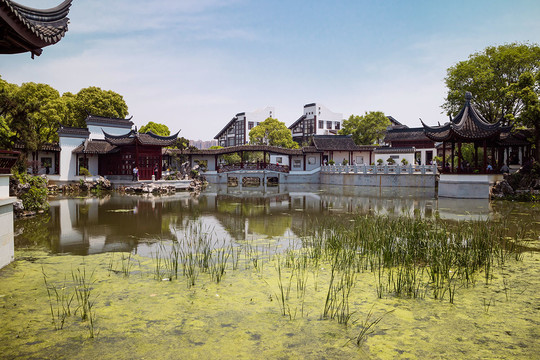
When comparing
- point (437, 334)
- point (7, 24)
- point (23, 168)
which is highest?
point (7, 24)

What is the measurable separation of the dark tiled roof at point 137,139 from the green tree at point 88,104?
26.2 ft

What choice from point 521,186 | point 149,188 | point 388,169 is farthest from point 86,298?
point 388,169

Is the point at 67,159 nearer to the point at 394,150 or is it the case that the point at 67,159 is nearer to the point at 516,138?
the point at 394,150

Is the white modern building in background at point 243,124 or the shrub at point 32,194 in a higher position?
the white modern building in background at point 243,124

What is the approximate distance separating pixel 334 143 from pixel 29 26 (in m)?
31.6

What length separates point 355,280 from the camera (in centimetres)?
522

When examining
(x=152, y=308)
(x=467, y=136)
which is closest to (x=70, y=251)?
(x=152, y=308)

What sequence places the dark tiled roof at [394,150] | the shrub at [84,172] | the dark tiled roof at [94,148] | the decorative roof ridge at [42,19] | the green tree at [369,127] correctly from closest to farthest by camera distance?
the decorative roof ridge at [42,19] → the shrub at [84,172] → the dark tiled roof at [94,148] → the dark tiled roof at [394,150] → the green tree at [369,127]

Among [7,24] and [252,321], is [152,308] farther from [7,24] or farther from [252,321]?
[7,24]

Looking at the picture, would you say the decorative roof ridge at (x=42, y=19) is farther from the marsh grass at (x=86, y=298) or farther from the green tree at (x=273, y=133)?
the green tree at (x=273, y=133)

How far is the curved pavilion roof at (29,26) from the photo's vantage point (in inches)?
201

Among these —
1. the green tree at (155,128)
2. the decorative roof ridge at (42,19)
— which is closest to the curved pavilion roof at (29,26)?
the decorative roof ridge at (42,19)

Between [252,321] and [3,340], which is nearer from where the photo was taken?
[3,340]

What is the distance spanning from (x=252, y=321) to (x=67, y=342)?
172cm
